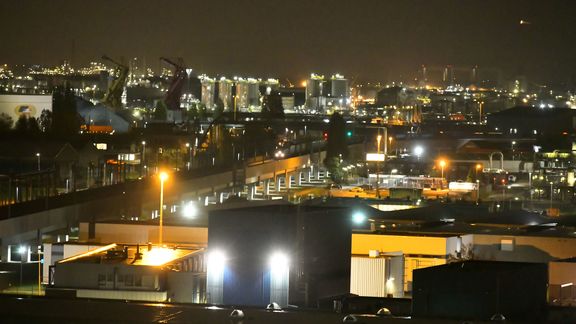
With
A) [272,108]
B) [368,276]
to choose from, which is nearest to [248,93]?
[272,108]

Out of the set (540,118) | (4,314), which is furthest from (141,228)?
(540,118)

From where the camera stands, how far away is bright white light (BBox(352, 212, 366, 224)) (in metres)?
Result: 9.45

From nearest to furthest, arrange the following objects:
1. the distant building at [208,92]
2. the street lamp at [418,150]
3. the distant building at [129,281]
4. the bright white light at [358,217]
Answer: the distant building at [129,281], the bright white light at [358,217], the street lamp at [418,150], the distant building at [208,92]

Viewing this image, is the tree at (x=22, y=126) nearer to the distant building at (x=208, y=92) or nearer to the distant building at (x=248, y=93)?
the distant building at (x=208, y=92)

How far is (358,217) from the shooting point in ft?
32.7

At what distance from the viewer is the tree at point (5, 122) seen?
24.5 meters

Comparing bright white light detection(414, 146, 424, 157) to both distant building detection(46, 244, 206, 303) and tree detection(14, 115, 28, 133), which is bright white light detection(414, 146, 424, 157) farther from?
distant building detection(46, 244, 206, 303)

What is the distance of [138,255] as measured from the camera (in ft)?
22.5

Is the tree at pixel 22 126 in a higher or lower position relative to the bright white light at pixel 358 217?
higher

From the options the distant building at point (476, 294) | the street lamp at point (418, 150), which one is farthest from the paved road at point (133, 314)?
the street lamp at point (418, 150)

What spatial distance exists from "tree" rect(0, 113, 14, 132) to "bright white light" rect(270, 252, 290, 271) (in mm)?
19009

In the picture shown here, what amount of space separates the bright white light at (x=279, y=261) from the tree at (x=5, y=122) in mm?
19009

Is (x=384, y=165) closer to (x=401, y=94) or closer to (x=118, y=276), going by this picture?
(x=118, y=276)

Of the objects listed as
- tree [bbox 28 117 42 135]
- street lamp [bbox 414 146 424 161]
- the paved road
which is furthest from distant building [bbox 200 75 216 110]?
the paved road
